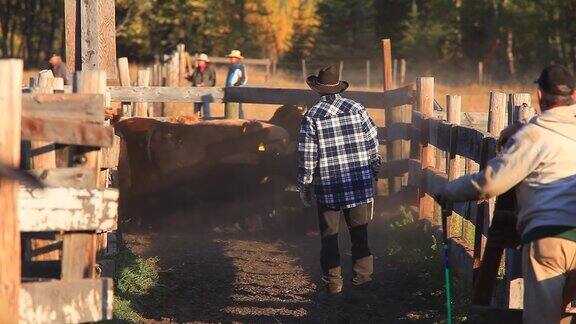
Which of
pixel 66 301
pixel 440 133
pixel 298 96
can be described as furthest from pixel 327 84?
pixel 298 96

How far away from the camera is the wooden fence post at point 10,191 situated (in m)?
5.59

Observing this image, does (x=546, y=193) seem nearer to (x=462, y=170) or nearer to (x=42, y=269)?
(x=42, y=269)

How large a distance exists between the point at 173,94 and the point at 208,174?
155 centimetres

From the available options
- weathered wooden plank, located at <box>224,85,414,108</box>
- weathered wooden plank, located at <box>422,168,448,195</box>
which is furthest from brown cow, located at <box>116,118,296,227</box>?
weathered wooden plank, located at <box>422,168,448,195</box>

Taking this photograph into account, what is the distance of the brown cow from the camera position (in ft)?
45.5

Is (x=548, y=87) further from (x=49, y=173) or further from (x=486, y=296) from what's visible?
(x=49, y=173)

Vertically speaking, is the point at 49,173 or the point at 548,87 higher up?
the point at 548,87

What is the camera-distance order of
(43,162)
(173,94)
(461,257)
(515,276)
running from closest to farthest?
(43,162), (515,276), (461,257), (173,94)

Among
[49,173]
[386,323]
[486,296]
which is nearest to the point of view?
[49,173]

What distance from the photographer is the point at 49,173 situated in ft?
19.7

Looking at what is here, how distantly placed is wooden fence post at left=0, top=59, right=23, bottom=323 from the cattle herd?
807 centimetres

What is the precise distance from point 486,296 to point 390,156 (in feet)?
24.1

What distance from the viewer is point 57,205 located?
5906 millimetres

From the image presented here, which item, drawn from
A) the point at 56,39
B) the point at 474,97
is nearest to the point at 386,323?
the point at 474,97
